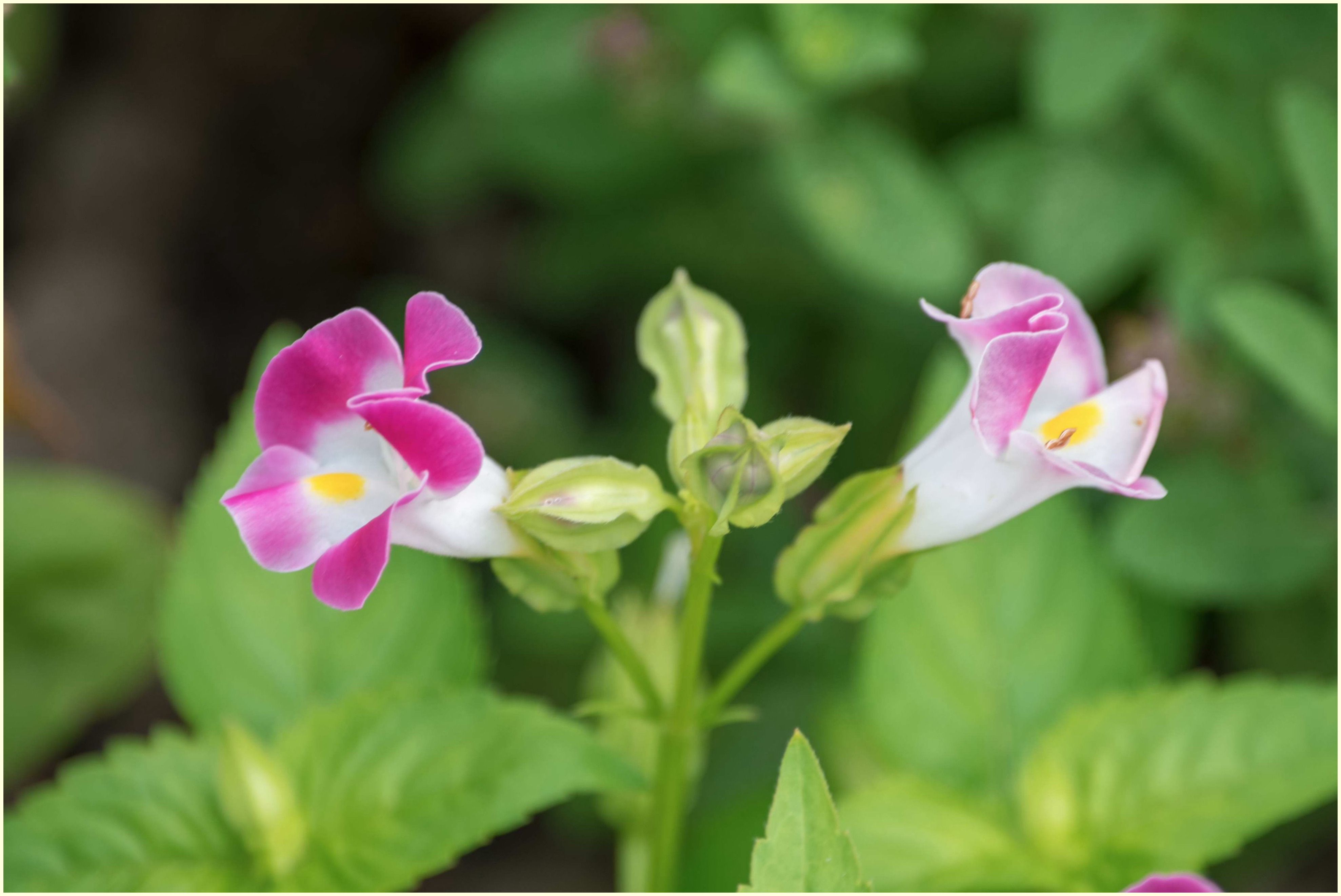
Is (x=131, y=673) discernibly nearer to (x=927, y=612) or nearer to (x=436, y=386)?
(x=436, y=386)

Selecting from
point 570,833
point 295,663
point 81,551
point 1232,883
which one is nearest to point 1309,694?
point 1232,883

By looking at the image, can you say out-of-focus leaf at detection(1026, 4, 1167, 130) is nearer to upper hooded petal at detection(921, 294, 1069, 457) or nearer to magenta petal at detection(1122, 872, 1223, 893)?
upper hooded petal at detection(921, 294, 1069, 457)

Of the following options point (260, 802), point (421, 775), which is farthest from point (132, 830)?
point (421, 775)

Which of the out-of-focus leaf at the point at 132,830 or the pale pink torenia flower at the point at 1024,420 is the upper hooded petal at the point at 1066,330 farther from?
the out-of-focus leaf at the point at 132,830

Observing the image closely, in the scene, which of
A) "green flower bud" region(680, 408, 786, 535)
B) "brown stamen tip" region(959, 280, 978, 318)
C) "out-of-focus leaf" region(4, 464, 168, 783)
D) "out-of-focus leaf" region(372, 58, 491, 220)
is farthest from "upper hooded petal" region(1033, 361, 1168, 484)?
"out-of-focus leaf" region(372, 58, 491, 220)

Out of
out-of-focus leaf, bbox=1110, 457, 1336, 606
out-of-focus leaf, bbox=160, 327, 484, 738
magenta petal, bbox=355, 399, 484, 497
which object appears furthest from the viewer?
out-of-focus leaf, bbox=1110, 457, 1336, 606

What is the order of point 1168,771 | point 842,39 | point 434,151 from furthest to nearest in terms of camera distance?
1. point 434,151
2. point 842,39
3. point 1168,771

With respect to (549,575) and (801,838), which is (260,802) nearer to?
(549,575)
